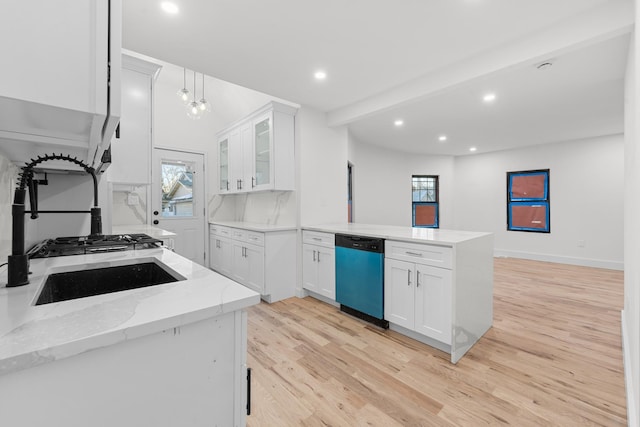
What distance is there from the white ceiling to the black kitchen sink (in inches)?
64.4

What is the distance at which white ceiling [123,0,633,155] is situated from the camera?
1.82 meters

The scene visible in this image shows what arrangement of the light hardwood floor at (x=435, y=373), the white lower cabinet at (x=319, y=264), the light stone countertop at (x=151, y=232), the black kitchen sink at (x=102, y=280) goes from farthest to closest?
the white lower cabinet at (x=319, y=264), the light stone countertop at (x=151, y=232), the light hardwood floor at (x=435, y=373), the black kitchen sink at (x=102, y=280)

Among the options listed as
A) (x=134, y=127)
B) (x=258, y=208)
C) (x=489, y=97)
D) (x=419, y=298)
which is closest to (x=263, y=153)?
(x=258, y=208)

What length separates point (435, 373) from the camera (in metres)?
2.00

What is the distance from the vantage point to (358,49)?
7.52ft

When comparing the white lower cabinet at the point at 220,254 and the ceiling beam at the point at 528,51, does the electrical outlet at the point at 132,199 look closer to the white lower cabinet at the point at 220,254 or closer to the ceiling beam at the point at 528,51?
the white lower cabinet at the point at 220,254

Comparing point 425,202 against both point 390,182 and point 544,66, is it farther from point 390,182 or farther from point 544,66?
point 544,66

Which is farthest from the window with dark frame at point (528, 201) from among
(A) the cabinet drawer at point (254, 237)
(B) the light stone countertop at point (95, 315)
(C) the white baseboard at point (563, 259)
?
(B) the light stone countertop at point (95, 315)

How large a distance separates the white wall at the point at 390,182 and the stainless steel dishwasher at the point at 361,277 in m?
2.75

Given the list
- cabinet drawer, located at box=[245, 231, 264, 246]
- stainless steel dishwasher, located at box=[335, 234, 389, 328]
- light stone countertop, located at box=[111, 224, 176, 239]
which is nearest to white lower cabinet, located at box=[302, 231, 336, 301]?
stainless steel dishwasher, located at box=[335, 234, 389, 328]

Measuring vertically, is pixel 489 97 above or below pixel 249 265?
above

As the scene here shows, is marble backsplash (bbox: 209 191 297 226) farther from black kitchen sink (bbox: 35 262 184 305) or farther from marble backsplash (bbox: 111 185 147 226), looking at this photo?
black kitchen sink (bbox: 35 262 184 305)

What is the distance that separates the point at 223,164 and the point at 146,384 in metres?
4.55

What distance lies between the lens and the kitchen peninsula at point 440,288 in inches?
84.5
